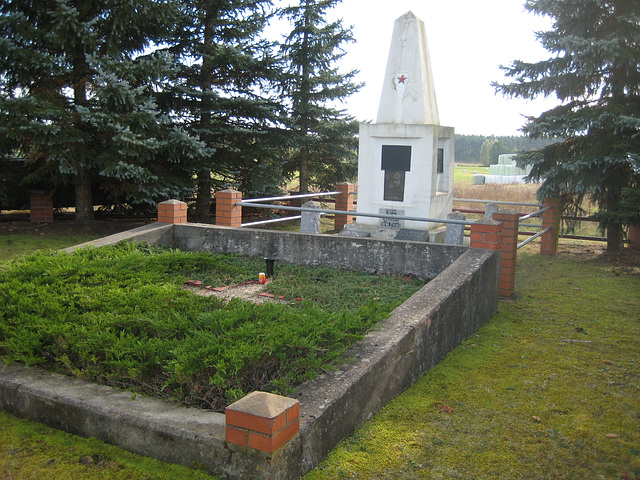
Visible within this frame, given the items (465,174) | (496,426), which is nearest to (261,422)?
(496,426)

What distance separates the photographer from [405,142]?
35.0ft

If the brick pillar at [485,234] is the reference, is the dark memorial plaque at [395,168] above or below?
above

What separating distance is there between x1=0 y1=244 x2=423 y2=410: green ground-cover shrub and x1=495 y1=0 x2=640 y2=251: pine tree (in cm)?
654

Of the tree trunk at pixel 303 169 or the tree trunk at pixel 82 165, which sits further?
the tree trunk at pixel 303 169

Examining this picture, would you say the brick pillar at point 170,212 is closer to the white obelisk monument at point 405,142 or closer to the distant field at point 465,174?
the white obelisk monument at point 405,142

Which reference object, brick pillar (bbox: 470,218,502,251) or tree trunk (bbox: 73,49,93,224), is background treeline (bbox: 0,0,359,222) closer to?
tree trunk (bbox: 73,49,93,224)

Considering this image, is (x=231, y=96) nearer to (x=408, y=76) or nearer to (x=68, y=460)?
(x=408, y=76)

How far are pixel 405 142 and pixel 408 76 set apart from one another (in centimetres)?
122

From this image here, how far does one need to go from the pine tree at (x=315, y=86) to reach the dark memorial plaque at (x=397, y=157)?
4623 mm

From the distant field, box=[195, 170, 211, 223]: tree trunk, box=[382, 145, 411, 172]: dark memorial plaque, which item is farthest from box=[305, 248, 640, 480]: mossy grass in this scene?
the distant field

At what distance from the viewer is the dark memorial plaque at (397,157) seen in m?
10.7

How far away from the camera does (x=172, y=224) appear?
834 centimetres

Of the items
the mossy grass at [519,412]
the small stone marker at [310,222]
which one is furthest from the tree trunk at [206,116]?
the mossy grass at [519,412]

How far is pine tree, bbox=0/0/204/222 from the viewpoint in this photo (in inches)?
442
